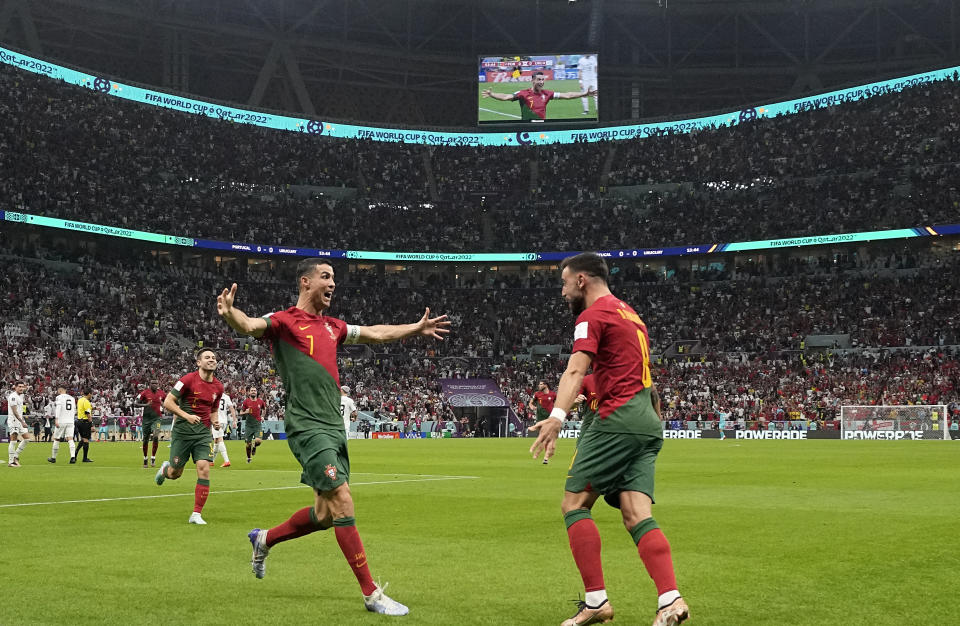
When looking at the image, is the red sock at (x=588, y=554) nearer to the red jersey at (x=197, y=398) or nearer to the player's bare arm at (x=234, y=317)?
the player's bare arm at (x=234, y=317)

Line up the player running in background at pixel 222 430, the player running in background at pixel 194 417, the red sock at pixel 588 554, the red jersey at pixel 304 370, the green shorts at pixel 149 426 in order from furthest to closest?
the green shorts at pixel 149 426 → the player running in background at pixel 222 430 → the player running in background at pixel 194 417 → the red jersey at pixel 304 370 → the red sock at pixel 588 554

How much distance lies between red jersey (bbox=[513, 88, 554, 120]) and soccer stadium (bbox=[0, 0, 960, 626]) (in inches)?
6.7

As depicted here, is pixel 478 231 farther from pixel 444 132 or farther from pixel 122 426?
pixel 122 426

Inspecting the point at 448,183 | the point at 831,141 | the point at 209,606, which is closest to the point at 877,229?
the point at 831,141

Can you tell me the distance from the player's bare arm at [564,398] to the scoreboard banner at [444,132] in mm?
66216

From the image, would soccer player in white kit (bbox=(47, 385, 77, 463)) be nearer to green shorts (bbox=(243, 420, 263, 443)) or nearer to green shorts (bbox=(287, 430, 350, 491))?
green shorts (bbox=(243, 420, 263, 443))

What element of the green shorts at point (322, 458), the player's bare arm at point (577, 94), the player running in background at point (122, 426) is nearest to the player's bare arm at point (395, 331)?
the green shorts at point (322, 458)

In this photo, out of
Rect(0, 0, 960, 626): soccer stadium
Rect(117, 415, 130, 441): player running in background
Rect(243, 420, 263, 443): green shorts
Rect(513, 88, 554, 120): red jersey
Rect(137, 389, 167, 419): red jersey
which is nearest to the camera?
Rect(137, 389, 167, 419): red jersey

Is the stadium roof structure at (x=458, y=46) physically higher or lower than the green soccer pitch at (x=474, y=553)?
higher

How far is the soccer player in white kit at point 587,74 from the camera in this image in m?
76.2

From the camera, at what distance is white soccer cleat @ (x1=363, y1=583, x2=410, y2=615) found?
23.4 ft

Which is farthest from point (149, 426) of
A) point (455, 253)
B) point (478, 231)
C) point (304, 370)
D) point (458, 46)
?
point (458, 46)

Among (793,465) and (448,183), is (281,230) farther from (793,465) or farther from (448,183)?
(793,465)

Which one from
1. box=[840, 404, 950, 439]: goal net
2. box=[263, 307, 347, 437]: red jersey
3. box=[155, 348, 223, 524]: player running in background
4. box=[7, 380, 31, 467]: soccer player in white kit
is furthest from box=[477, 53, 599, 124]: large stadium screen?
box=[263, 307, 347, 437]: red jersey
